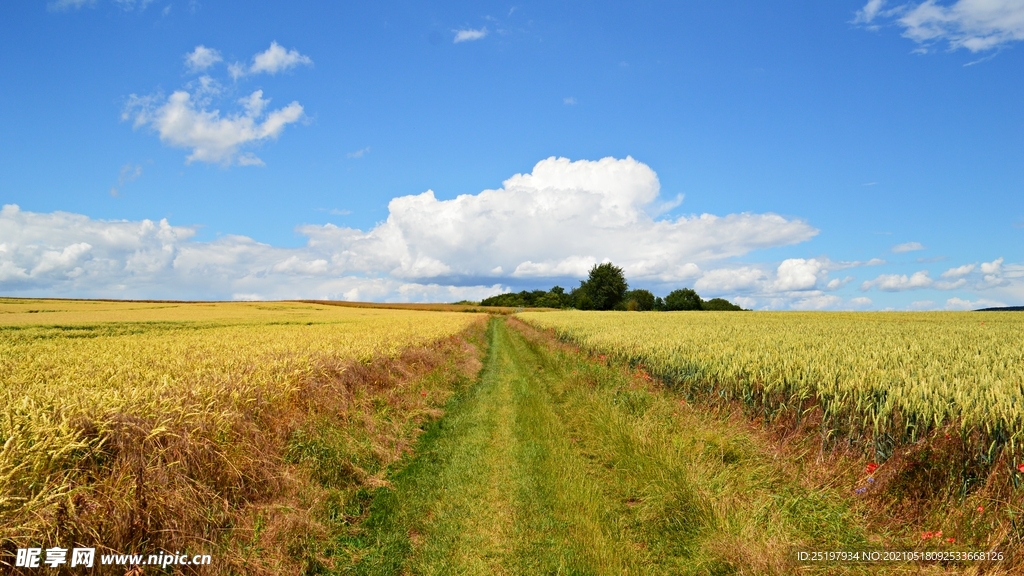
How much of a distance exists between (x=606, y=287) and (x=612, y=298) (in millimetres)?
3227

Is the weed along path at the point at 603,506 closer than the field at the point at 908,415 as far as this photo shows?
Yes

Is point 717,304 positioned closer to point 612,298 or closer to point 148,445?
point 612,298

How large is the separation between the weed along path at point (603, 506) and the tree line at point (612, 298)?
111215 millimetres

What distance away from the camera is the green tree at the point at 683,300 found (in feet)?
434

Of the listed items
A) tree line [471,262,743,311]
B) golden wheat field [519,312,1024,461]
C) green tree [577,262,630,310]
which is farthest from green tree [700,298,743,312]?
golden wheat field [519,312,1024,461]

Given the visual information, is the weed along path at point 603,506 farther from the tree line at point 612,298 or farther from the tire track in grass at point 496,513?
the tree line at point 612,298

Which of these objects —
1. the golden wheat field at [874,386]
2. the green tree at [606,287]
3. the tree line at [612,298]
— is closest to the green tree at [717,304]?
the tree line at [612,298]

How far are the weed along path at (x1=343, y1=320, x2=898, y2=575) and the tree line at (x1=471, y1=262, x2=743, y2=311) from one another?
111215 mm

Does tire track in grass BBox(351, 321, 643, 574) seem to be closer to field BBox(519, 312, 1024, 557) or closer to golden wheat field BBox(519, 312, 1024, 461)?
field BBox(519, 312, 1024, 557)

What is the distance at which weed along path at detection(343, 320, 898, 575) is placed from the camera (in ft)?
15.8

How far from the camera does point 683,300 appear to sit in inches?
5266

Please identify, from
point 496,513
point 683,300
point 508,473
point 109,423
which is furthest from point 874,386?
point 683,300

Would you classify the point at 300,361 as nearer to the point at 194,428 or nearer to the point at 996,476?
the point at 194,428

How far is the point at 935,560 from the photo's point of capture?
439 cm
